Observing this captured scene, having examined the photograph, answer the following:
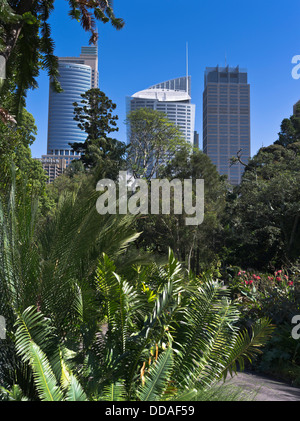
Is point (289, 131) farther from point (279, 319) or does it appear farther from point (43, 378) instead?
point (43, 378)

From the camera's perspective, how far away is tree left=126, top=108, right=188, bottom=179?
24.5 meters

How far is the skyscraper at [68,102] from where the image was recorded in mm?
82000

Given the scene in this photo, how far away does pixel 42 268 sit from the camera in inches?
106

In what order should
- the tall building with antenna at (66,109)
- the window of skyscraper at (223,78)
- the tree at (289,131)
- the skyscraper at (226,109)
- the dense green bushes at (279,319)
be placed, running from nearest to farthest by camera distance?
the dense green bushes at (279,319) → the tree at (289,131) → the skyscraper at (226,109) → the window of skyscraper at (223,78) → the tall building with antenna at (66,109)

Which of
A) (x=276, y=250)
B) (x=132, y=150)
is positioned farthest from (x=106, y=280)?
(x=132, y=150)

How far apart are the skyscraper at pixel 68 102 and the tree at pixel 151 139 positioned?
2191 inches

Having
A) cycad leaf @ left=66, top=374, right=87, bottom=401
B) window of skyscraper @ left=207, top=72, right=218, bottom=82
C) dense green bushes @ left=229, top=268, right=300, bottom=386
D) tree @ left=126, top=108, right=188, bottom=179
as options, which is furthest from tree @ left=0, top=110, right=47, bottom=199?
window of skyscraper @ left=207, top=72, right=218, bottom=82

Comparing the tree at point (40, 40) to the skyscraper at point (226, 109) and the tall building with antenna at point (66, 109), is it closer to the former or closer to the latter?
the skyscraper at point (226, 109)

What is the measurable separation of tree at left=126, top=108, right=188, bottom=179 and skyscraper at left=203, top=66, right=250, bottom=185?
138ft

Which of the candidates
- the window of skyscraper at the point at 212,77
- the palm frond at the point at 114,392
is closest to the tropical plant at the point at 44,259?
the palm frond at the point at 114,392

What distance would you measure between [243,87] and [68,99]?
130 ft

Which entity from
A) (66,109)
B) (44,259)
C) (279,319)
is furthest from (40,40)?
(66,109)

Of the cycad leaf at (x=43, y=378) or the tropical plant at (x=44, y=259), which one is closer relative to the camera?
the cycad leaf at (x=43, y=378)

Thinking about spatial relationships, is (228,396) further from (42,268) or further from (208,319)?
(42,268)
